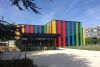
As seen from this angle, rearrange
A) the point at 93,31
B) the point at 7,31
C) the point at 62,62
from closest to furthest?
1. the point at 7,31
2. the point at 62,62
3. the point at 93,31

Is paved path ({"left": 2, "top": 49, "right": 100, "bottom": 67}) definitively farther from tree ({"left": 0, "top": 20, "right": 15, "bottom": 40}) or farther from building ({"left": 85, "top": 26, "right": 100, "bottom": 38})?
building ({"left": 85, "top": 26, "right": 100, "bottom": 38})

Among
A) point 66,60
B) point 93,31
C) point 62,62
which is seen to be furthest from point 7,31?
point 93,31

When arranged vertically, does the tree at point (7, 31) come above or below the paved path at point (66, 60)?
above

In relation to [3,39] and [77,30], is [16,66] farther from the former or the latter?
[77,30]

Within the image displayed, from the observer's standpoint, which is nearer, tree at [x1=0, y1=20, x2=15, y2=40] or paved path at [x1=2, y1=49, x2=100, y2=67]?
tree at [x1=0, y1=20, x2=15, y2=40]

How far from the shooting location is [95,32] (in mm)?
148625

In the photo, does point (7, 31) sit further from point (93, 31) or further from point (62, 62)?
point (93, 31)

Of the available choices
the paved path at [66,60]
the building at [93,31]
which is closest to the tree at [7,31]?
the paved path at [66,60]

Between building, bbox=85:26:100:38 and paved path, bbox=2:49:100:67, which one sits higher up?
building, bbox=85:26:100:38

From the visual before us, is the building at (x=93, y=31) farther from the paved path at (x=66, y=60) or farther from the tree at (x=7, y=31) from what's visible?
the tree at (x=7, y=31)

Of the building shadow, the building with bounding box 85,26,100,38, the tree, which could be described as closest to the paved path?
the building shadow

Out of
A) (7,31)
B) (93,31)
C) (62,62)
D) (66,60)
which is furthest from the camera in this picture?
(93,31)

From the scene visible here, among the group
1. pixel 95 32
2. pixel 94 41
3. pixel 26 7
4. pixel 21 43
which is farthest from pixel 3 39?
pixel 95 32

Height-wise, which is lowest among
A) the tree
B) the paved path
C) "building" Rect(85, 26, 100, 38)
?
the paved path
